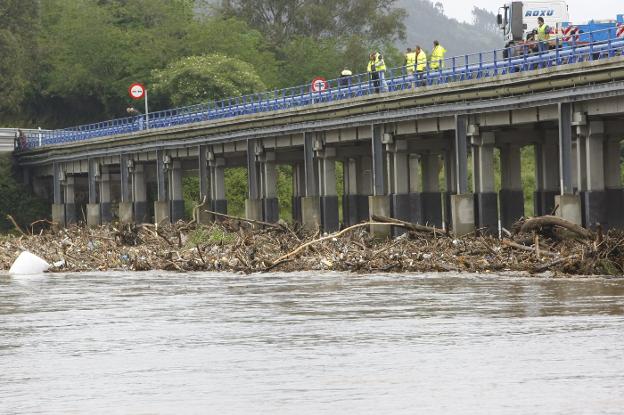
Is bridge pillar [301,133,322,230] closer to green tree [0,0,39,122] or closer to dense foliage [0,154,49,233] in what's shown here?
dense foliage [0,154,49,233]

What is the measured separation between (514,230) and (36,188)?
7043cm

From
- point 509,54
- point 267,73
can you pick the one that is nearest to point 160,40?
point 267,73

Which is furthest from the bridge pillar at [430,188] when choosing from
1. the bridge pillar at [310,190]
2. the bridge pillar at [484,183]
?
the bridge pillar at [484,183]

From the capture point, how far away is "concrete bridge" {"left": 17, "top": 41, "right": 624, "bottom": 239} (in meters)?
45.3

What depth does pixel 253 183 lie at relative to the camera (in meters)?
72.8

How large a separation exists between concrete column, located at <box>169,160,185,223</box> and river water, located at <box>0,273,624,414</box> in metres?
46.5

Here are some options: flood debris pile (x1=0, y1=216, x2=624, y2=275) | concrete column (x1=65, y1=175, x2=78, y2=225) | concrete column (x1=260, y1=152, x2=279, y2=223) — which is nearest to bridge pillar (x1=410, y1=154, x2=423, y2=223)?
flood debris pile (x1=0, y1=216, x2=624, y2=275)

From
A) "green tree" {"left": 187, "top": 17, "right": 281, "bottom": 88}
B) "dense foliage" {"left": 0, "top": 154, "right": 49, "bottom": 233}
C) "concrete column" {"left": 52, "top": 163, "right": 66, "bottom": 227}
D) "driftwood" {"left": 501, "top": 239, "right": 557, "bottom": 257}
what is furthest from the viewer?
"green tree" {"left": 187, "top": 17, "right": 281, "bottom": 88}

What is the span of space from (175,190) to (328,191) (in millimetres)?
18824

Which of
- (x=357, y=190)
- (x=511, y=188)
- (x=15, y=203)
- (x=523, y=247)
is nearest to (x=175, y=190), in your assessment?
(x=357, y=190)

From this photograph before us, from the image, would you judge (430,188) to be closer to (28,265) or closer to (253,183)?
(253,183)

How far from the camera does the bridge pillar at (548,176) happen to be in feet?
190

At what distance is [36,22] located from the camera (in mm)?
125375

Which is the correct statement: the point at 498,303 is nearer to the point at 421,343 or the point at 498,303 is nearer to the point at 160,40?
the point at 421,343
